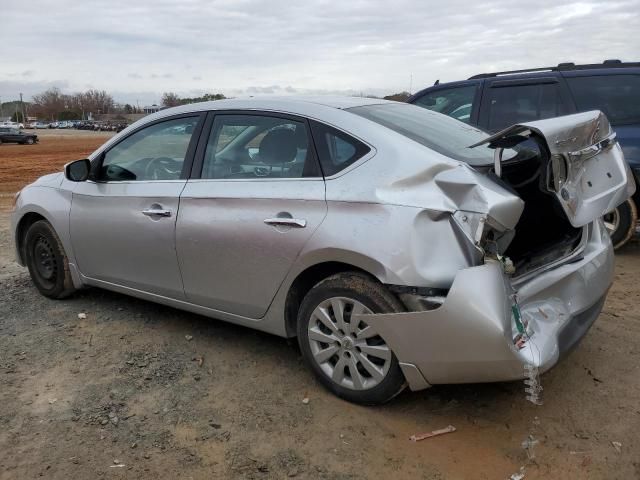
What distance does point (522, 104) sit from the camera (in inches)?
242

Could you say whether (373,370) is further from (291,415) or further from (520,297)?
(520,297)

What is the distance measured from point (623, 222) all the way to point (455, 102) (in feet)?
7.05

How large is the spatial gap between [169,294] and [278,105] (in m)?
1.47

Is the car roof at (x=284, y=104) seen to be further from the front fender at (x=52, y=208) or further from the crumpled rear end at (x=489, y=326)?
the crumpled rear end at (x=489, y=326)

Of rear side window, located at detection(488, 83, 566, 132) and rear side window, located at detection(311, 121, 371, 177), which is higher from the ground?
rear side window, located at detection(488, 83, 566, 132)

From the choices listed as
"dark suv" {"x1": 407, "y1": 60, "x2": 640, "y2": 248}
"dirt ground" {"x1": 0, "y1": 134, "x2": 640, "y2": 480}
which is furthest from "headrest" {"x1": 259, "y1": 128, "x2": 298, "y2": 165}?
"dark suv" {"x1": 407, "y1": 60, "x2": 640, "y2": 248}

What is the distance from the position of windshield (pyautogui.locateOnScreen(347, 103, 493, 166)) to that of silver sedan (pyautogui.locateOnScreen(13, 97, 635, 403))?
0.02m

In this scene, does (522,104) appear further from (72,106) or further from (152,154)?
(72,106)

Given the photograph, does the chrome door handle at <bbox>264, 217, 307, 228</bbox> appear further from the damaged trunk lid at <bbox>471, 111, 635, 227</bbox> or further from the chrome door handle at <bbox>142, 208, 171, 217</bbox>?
the damaged trunk lid at <bbox>471, 111, 635, 227</bbox>

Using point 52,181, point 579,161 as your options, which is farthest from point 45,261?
point 579,161

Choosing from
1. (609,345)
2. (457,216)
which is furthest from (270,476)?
(609,345)

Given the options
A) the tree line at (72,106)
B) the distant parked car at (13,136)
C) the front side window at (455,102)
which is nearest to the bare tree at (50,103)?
the tree line at (72,106)

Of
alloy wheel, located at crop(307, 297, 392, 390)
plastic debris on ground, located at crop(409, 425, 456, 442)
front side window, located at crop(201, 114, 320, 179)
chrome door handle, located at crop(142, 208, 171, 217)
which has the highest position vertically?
front side window, located at crop(201, 114, 320, 179)

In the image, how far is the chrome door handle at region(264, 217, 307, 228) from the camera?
10.5 ft
